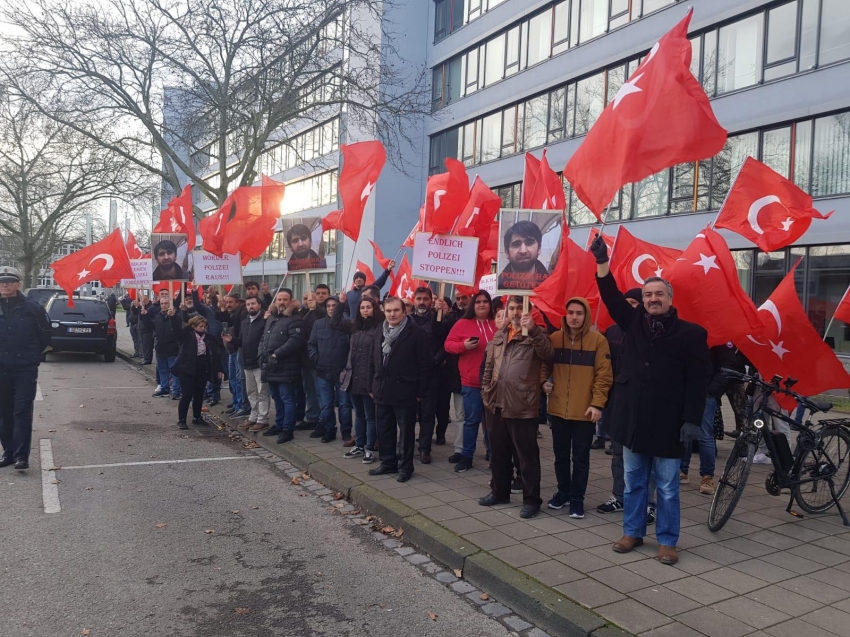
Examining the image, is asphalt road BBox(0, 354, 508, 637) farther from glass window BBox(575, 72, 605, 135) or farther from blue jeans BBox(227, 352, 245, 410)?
glass window BBox(575, 72, 605, 135)

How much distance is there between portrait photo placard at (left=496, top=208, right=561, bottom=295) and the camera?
6414 millimetres

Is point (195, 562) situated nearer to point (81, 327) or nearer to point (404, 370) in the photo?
point (404, 370)

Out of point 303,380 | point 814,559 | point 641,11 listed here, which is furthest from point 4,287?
point 641,11

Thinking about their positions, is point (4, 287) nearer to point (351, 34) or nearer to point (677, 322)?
point (677, 322)

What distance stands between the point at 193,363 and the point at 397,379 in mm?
4153

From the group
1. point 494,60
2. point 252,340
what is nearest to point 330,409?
point 252,340

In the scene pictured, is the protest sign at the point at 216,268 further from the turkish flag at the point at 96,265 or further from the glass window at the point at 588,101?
the glass window at the point at 588,101

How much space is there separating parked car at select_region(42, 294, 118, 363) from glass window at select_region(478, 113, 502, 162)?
1480cm

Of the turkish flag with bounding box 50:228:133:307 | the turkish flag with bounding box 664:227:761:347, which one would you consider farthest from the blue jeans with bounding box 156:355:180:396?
the turkish flag with bounding box 664:227:761:347

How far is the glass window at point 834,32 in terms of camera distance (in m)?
15.9

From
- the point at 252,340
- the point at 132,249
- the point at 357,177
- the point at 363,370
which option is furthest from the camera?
the point at 132,249

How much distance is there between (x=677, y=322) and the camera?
4.95 metres

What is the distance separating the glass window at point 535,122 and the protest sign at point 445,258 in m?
17.2

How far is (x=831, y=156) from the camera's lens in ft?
54.0
